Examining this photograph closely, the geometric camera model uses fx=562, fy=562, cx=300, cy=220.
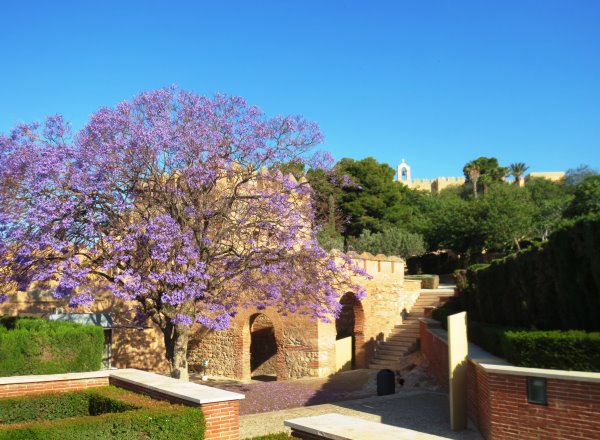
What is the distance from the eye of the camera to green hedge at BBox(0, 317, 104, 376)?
416 inches

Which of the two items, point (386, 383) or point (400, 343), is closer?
point (386, 383)

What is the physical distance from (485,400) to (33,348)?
8197 millimetres

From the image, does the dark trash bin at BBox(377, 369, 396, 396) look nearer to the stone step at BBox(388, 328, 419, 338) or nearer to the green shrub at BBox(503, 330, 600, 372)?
the green shrub at BBox(503, 330, 600, 372)

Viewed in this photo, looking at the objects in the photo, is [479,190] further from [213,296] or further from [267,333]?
[213,296]

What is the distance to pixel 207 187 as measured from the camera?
13.5m

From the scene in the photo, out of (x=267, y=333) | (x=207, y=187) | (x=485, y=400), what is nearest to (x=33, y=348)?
(x=207, y=187)

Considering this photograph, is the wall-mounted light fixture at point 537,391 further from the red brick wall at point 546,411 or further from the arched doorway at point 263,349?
the arched doorway at point 263,349

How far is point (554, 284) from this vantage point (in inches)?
374

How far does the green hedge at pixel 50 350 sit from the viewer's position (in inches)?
416

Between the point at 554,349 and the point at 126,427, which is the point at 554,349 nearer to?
the point at 554,349

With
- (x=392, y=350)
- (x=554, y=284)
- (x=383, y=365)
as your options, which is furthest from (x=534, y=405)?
(x=392, y=350)

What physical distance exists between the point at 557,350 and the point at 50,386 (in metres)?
8.38

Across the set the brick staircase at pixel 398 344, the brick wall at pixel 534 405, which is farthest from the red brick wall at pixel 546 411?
the brick staircase at pixel 398 344

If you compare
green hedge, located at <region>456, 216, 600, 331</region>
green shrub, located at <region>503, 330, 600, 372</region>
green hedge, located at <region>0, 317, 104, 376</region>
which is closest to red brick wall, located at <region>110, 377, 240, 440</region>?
green hedge, located at <region>0, 317, 104, 376</region>
